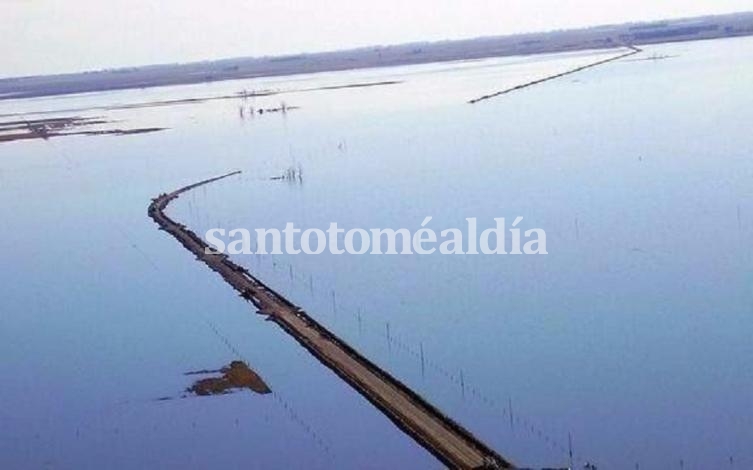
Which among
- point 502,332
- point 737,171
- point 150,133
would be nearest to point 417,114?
point 150,133

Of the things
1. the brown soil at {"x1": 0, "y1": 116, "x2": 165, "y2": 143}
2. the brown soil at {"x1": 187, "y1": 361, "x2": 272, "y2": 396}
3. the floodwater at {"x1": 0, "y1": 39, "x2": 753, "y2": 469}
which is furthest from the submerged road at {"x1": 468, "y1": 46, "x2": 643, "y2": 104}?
the brown soil at {"x1": 187, "y1": 361, "x2": 272, "y2": 396}

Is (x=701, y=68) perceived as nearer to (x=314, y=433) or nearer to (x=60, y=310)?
(x=60, y=310)

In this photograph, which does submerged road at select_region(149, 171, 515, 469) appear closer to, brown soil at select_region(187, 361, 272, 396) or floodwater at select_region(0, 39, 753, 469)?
floodwater at select_region(0, 39, 753, 469)

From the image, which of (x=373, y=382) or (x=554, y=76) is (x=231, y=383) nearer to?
(x=373, y=382)

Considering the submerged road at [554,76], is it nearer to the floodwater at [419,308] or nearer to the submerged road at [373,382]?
the floodwater at [419,308]

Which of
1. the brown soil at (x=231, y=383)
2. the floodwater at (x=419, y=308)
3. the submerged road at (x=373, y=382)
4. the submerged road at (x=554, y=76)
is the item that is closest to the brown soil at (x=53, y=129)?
the floodwater at (x=419, y=308)
